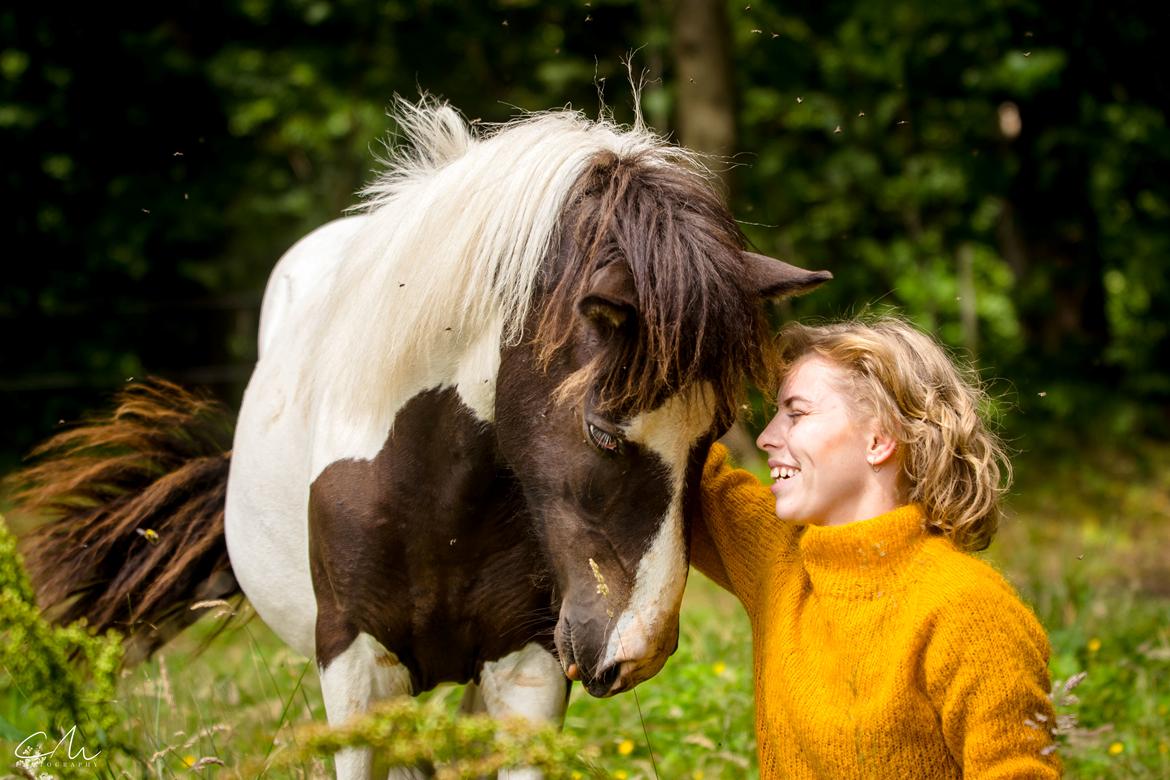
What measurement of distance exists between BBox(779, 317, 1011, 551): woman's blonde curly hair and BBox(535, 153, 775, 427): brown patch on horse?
21cm

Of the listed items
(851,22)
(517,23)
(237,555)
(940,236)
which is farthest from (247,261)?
(237,555)

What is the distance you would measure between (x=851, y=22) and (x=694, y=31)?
5.82ft

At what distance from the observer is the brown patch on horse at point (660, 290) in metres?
1.94

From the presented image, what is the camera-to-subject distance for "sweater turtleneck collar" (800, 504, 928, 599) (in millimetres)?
2107

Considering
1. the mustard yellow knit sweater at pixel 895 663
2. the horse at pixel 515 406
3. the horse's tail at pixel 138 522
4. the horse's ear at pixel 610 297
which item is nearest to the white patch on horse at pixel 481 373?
the horse at pixel 515 406

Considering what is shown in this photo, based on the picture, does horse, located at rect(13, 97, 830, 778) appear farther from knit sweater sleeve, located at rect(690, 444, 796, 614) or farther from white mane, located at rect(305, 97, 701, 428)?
knit sweater sleeve, located at rect(690, 444, 796, 614)

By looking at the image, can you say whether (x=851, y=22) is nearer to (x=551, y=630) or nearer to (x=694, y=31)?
(x=694, y=31)

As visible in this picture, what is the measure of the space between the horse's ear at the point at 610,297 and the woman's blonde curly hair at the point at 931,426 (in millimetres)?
444

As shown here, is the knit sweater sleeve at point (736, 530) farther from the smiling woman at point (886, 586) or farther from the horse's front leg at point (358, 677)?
the horse's front leg at point (358, 677)

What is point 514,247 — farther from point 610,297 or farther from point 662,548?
point 662,548

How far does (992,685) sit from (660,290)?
0.84 m

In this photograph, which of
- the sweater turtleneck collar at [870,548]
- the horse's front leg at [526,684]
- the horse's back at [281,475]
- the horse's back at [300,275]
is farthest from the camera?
the horse's back at [300,275]

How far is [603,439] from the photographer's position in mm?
1968

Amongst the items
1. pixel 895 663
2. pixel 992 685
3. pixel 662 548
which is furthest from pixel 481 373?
pixel 992 685
